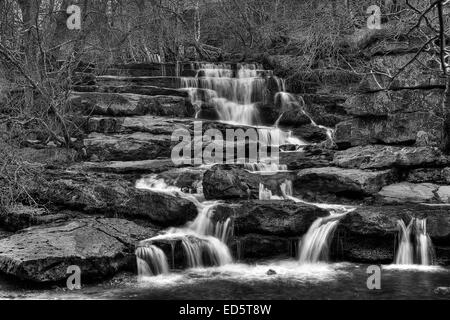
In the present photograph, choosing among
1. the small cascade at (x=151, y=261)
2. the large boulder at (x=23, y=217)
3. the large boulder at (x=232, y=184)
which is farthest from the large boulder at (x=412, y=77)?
the large boulder at (x=23, y=217)

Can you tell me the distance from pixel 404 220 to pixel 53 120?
937 centimetres

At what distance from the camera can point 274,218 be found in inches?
358

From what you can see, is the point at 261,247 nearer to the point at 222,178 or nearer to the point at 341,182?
the point at 222,178

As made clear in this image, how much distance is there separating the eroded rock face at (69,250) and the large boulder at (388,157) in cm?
524

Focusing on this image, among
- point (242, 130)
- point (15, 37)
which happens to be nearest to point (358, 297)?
point (242, 130)

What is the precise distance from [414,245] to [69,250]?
5749 mm

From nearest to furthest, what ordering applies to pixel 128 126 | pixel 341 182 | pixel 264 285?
pixel 264 285, pixel 341 182, pixel 128 126

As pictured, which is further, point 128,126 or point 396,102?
point 128,126

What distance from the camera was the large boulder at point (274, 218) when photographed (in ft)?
29.7

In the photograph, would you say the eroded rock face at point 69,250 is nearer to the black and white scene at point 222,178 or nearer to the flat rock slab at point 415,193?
the black and white scene at point 222,178

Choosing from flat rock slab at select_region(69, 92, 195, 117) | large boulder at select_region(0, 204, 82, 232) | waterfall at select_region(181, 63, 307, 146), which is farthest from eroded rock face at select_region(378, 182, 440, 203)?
flat rock slab at select_region(69, 92, 195, 117)

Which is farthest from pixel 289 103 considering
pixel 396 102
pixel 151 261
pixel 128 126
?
pixel 151 261
